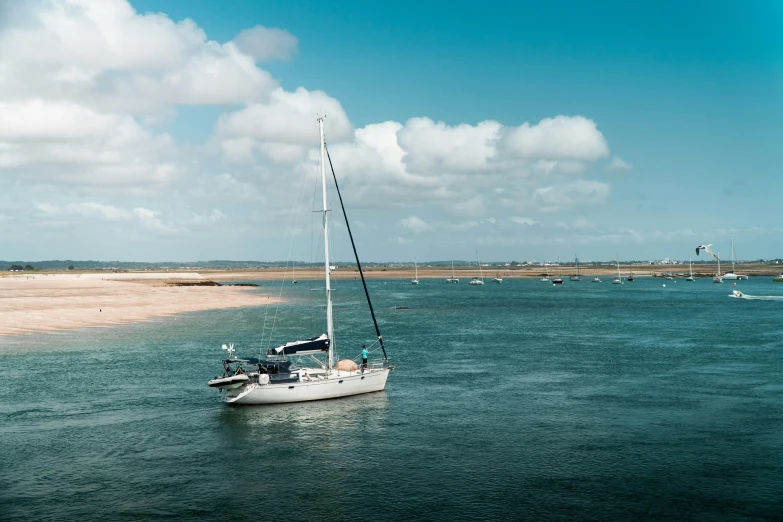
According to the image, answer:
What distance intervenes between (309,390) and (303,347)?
10.7 ft

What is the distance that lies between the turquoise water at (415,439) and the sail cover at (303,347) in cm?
386

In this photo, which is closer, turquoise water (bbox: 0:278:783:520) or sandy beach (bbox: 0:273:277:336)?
turquoise water (bbox: 0:278:783:520)

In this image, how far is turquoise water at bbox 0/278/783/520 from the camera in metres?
24.0

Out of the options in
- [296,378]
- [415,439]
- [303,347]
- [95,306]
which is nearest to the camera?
[415,439]

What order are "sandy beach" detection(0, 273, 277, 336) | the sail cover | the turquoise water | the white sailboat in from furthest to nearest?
1. "sandy beach" detection(0, 273, 277, 336)
2. the sail cover
3. the white sailboat
4. the turquoise water

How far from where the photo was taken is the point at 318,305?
130 metres

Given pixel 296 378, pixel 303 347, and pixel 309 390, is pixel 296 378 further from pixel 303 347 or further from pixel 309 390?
pixel 303 347

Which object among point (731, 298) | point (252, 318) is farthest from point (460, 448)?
point (731, 298)

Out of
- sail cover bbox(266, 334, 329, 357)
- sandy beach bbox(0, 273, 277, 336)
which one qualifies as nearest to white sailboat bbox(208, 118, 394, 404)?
sail cover bbox(266, 334, 329, 357)

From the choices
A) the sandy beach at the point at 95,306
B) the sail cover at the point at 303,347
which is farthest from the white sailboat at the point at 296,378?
the sandy beach at the point at 95,306

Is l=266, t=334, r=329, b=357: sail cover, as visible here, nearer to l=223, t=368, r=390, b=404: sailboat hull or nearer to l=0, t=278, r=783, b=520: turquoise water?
l=223, t=368, r=390, b=404: sailboat hull

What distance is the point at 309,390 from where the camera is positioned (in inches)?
1551

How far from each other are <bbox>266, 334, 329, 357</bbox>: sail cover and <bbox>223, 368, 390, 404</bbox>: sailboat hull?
89.4 inches

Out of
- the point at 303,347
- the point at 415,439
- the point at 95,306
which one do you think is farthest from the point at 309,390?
the point at 95,306
